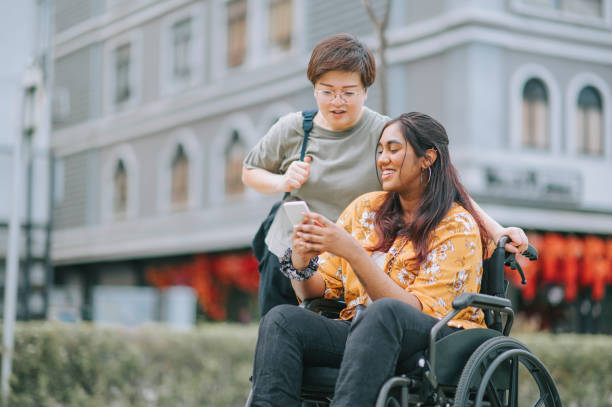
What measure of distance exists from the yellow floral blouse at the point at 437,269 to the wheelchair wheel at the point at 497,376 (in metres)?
0.15

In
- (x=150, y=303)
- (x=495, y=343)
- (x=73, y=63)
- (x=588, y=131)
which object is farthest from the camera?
(x=73, y=63)

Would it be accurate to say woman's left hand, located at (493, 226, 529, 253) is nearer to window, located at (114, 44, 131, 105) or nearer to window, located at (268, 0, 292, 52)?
window, located at (268, 0, 292, 52)

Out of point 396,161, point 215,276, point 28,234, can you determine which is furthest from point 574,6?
point 396,161

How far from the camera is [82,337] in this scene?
22.2 ft

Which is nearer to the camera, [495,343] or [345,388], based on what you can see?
[345,388]

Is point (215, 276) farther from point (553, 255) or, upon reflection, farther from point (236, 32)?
point (553, 255)

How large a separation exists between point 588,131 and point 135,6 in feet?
36.9

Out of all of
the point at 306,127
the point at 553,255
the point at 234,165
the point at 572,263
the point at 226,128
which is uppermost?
the point at 226,128

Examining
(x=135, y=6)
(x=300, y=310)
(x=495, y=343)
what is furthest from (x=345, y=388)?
(x=135, y=6)

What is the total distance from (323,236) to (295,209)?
127 millimetres

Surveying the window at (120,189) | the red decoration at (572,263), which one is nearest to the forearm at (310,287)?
the red decoration at (572,263)

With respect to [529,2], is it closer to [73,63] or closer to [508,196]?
[508,196]

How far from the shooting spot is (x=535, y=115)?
13.6 m

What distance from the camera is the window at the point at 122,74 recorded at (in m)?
20.9
